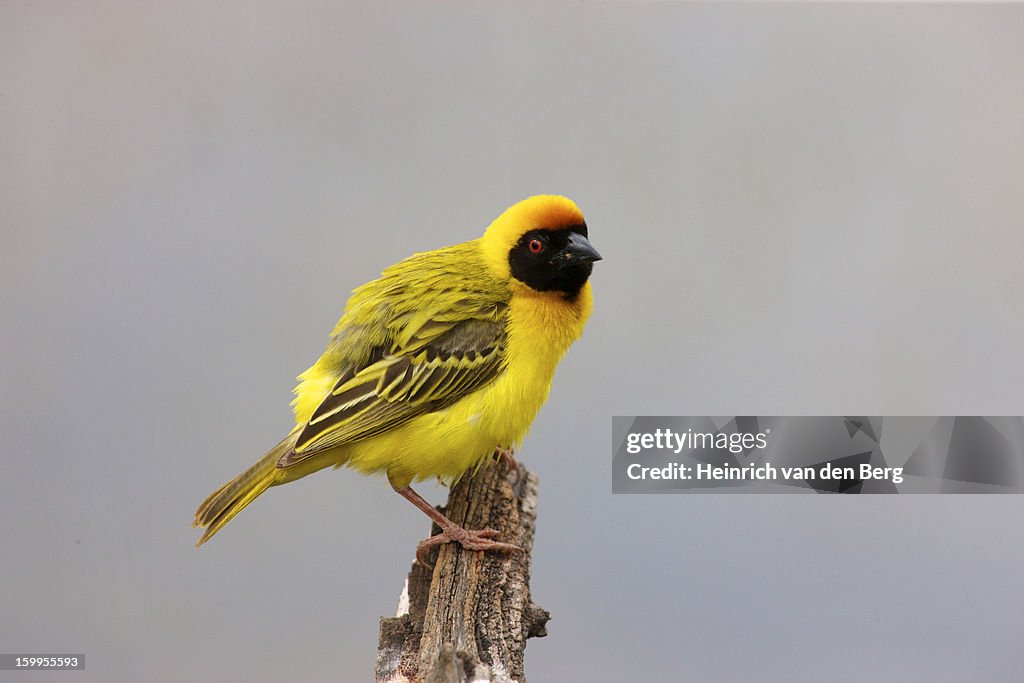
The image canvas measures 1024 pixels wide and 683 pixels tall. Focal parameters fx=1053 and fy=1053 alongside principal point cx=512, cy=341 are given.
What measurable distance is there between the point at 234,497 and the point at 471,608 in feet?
3.99

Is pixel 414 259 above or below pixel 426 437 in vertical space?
above

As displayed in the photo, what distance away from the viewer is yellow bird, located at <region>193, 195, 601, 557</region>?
492 centimetres

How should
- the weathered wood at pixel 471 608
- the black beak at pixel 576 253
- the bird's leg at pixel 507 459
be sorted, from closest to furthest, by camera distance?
the weathered wood at pixel 471 608 → the black beak at pixel 576 253 → the bird's leg at pixel 507 459

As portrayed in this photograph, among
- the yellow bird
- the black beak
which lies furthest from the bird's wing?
the black beak

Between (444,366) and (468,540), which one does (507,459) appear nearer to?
(468,540)

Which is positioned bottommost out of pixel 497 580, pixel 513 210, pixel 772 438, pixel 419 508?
pixel 497 580

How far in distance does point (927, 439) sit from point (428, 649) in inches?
118

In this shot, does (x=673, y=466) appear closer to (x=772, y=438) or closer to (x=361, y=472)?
(x=772, y=438)

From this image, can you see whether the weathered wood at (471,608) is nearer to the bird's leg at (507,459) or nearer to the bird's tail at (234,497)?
the bird's leg at (507,459)

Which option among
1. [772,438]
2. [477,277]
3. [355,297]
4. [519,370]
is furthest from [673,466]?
[355,297]

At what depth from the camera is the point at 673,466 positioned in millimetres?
5668

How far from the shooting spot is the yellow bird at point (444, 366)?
4918mm

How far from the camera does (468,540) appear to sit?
5.09 meters

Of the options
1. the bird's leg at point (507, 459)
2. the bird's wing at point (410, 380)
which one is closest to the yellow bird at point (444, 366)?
the bird's wing at point (410, 380)
